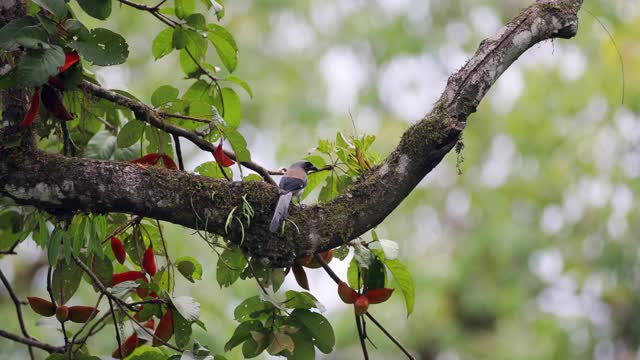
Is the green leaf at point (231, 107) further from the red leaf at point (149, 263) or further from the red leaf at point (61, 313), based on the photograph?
the red leaf at point (61, 313)

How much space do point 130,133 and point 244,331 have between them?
0.87 m

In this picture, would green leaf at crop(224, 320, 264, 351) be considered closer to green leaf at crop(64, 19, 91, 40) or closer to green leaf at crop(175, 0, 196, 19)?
green leaf at crop(64, 19, 91, 40)

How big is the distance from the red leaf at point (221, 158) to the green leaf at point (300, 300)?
518mm

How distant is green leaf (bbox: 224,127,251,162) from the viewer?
8.75 ft

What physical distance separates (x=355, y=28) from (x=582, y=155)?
295cm

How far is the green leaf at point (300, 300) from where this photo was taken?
2.59m

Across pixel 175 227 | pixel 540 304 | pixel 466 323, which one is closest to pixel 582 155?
pixel 540 304

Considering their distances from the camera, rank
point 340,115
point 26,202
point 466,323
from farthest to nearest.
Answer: point 466,323
point 340,115
point 26,202

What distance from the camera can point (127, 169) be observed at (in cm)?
235

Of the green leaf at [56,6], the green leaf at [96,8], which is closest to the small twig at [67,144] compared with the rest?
the green leaf at [96,8]

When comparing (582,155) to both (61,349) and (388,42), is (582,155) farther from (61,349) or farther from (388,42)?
(61,349)

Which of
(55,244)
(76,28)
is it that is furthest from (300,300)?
(76,28)

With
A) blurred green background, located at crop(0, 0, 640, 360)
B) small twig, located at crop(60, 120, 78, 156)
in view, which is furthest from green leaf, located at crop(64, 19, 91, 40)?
blurred green background, located at crop(0, 0, 640, 360)

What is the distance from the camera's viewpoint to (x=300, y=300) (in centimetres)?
260
